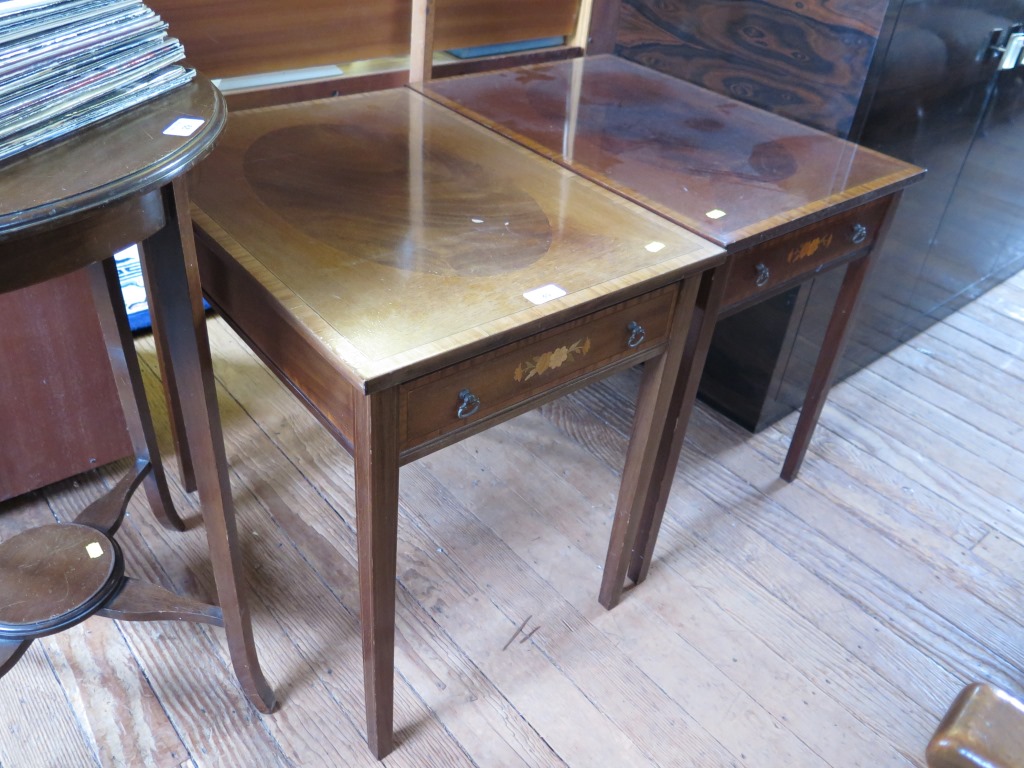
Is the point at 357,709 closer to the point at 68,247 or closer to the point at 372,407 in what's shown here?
the point at 372,407

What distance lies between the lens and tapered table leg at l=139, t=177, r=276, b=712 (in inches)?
34.0

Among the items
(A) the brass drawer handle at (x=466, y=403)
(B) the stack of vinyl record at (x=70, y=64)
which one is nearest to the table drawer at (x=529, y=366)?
(A) the brass drawer handle at (x=466, y=403)

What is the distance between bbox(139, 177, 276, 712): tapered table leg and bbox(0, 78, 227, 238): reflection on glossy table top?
0.17ft

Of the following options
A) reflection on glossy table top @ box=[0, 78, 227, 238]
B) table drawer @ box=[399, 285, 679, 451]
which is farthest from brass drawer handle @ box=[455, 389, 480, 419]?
reflection on glossy table top @ box=[0, 78, 227, 238]

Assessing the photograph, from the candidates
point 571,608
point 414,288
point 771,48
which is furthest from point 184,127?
point 771,48

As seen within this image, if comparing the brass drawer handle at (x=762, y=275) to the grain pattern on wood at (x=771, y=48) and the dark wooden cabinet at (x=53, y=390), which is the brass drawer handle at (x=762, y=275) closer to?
the grain pattern on wood at (x=771, y=48)

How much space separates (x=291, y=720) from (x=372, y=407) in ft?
2.18

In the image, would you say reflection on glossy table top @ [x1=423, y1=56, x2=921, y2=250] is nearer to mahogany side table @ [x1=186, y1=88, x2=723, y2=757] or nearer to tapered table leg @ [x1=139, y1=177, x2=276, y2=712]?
mahogany side table @ [x1=186, y1=88, x2=723, y2=757]

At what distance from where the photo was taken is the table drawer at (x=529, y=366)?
0.90m

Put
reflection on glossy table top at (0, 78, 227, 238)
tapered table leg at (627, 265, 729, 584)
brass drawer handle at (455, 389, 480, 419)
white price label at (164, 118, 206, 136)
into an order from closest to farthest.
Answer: reflection on glossy table top at (0, 78, 227, 238) → white price label at (164, 118, 206, 136) → brass drawer handle at (455, 389, 480, 419) → tapered table leg at (627, 265, 729, 584)

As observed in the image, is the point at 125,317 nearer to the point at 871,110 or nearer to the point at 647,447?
the point at 647,447

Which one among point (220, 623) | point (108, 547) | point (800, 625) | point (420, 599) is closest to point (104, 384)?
point (108, 547)

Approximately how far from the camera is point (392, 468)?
906mm

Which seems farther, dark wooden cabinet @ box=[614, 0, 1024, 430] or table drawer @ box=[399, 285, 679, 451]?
dark wooden cabinet @ box=[614, 0, 1024, 430]
